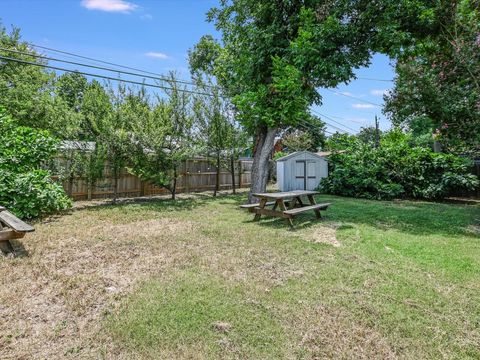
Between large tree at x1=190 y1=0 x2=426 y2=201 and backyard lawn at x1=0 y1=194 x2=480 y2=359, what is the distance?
407 centimetres

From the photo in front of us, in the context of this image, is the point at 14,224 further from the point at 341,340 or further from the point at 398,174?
the point at 398,174

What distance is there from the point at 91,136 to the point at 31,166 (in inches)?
88.6

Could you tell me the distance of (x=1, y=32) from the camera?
14.4 metres

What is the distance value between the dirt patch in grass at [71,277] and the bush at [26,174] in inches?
32.3

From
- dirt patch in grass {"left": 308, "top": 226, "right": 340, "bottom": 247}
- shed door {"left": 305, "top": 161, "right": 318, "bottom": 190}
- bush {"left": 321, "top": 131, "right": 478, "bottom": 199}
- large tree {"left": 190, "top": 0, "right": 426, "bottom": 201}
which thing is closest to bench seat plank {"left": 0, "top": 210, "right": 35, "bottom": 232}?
dirt patch in grass {"left": 308, "top": 226, "right": 340, "bottom": 247}

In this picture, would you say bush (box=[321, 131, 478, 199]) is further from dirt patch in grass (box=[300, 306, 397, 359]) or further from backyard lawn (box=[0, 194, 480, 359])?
dirt patch in grass (box=[300, 306, 397, 359])

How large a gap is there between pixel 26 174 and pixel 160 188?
16.8 ft

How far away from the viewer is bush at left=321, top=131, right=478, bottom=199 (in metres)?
11.1

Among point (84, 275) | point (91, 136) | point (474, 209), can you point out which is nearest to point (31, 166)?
point (91, 136)

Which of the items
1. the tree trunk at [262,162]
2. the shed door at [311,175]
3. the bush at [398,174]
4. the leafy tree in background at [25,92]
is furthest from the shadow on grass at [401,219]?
the leafy tree in background at [25,92]

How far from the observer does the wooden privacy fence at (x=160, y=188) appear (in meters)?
10.2

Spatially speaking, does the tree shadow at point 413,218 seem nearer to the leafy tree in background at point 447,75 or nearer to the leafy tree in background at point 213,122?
the leafy tree in background at point 447,75

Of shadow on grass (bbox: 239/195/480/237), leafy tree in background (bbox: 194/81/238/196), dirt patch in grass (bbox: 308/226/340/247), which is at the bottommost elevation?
dirt patch in grass (bbox: 308/226/340/247)

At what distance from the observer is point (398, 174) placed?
12.0 m
